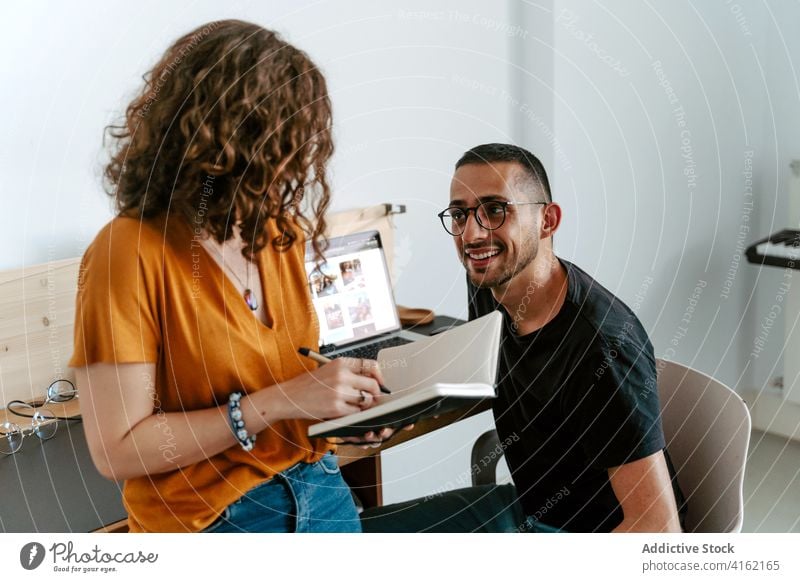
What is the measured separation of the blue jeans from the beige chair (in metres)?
0.41

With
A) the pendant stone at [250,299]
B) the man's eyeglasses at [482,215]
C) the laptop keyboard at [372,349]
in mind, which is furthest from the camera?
the laptop keyboard at [372,349]

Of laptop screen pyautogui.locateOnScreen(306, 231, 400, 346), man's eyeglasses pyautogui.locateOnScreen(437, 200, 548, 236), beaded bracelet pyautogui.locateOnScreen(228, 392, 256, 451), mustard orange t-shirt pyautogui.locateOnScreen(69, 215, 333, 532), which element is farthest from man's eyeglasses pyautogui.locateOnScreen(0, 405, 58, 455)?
man's eyeglasses pyautogui.locateOnScreen(437, 200, 548, 236)

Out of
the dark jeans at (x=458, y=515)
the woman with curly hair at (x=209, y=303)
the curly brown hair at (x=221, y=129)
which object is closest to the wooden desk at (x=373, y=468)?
the dark jeans at (x=458, y=515)

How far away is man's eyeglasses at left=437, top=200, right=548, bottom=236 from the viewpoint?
0.98 meters

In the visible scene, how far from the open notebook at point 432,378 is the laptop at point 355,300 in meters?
0.37

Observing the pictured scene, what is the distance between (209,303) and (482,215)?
351mm

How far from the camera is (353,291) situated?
141 centimetres

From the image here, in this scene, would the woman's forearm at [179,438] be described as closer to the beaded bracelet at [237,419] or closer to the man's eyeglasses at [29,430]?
the beaded bracelet at [237,419]

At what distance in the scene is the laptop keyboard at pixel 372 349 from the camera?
4.46 ft

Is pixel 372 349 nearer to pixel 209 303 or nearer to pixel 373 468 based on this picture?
pixel 373 468

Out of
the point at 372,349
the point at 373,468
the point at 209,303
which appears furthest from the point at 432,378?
the point at 373,468

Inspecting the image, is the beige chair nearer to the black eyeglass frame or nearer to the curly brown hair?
the curly brown hair

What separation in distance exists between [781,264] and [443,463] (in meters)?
0.63
